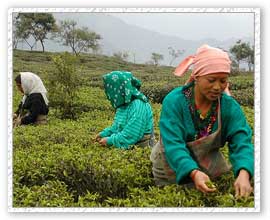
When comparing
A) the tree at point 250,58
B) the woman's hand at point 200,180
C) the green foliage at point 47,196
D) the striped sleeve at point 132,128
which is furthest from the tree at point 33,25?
the woman's hand at point 200,180

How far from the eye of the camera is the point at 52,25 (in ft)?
12.7

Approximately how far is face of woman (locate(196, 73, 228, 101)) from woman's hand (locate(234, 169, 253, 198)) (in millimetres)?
446

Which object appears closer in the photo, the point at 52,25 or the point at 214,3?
the point at 214,3

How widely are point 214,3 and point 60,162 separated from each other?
1401 mm

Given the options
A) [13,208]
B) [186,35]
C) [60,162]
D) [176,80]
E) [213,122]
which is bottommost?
[13,208]

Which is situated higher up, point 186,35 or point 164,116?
point 186,35

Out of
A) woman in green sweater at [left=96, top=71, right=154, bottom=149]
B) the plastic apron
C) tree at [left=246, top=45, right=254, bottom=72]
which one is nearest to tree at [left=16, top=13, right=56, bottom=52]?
woman in green sweater at [left=96, top=71, right=154, bottom=149]

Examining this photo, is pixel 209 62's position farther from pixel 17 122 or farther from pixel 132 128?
pixel 17 122

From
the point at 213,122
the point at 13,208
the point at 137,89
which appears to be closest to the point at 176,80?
the point at 137,89

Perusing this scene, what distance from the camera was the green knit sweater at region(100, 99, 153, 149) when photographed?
3777mm

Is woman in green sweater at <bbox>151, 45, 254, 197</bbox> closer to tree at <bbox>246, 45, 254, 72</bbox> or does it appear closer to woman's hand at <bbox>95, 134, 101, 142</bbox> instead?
tree at <bbox>246, 45, 254, 72</bbox>

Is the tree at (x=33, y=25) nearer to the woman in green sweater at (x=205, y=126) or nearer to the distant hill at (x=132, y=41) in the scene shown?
the distant hill at (x=132, y=41)

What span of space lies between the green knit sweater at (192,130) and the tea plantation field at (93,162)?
0.17 meters

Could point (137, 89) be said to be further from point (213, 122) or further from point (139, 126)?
point (213, 122)
